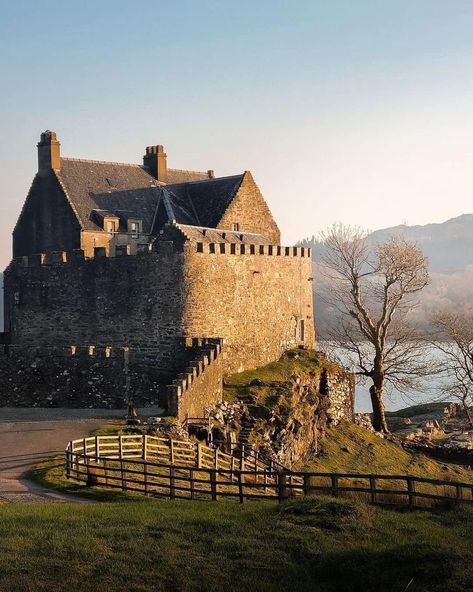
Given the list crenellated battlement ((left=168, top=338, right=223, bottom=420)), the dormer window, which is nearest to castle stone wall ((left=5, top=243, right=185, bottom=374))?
crenellated battlement ((left=168, top=338, right=223, bottom=420))

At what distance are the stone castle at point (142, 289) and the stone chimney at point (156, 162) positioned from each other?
199mm

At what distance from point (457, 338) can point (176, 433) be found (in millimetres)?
32943

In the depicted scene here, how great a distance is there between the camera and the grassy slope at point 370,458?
47.8 meters

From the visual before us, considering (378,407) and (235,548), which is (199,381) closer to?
(235,548)

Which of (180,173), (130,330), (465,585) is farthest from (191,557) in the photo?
(180,173)

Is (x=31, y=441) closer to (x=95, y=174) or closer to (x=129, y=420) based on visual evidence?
(x=129, y=420)

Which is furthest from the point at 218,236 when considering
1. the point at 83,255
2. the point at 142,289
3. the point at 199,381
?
the point at 199,381

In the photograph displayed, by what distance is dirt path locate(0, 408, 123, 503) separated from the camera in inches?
1043

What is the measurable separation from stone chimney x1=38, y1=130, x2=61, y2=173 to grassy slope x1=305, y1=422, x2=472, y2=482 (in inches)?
963

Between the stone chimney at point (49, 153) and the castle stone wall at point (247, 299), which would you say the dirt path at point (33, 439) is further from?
the stone chimney at point (49, 153)

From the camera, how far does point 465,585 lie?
18.0 m

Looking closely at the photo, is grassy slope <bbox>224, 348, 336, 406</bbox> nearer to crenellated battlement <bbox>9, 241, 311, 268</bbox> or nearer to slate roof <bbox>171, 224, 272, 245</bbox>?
crenellated battlement <bbox>9, 241, 311, 268</bbox>

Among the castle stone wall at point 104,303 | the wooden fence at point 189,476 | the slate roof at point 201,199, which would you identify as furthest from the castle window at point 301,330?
the wooden fence at point 189,476

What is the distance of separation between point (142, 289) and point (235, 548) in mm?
26834
